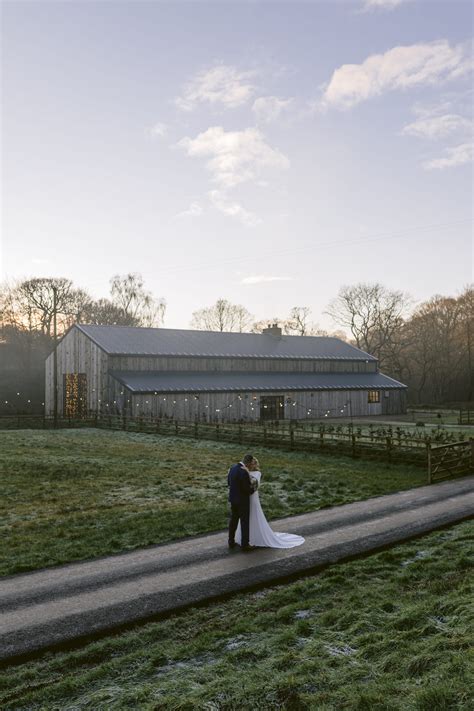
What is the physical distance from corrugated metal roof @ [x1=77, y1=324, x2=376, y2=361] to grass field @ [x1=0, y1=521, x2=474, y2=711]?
41.4 m

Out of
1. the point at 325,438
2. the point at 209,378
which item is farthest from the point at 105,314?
the point at 325,438

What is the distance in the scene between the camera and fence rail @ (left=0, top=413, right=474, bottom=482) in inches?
822

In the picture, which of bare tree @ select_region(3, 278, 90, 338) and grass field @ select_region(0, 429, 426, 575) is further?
bare tree @ select_region(3, 278, 90, 338)

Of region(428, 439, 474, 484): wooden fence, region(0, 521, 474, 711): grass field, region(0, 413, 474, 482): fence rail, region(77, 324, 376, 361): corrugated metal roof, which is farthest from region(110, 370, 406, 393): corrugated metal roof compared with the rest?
region(0, 521, 474, 711): grass field

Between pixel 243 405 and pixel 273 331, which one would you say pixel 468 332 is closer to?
pixel 273 331

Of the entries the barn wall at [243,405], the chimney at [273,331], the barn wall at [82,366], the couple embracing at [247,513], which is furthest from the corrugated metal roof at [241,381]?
the couple embracing at [247,513]

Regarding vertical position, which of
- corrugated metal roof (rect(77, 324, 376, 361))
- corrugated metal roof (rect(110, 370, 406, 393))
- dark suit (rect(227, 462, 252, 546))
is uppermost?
corrugated metal roof (rect(77, 324, 376, 361))

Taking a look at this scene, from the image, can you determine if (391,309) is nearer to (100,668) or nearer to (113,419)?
(113,419)

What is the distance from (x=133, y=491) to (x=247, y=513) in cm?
728

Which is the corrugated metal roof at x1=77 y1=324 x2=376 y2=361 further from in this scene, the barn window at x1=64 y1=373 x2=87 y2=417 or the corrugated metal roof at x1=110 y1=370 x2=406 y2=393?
the barn window at x1=64 y1=373 x2=87 y2=417

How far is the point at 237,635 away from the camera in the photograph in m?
7.74

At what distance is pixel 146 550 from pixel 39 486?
8429mm

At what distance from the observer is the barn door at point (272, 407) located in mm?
51656

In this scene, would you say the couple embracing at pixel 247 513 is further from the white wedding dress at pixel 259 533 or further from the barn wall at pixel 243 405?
the barn wall at pixel 243 405
